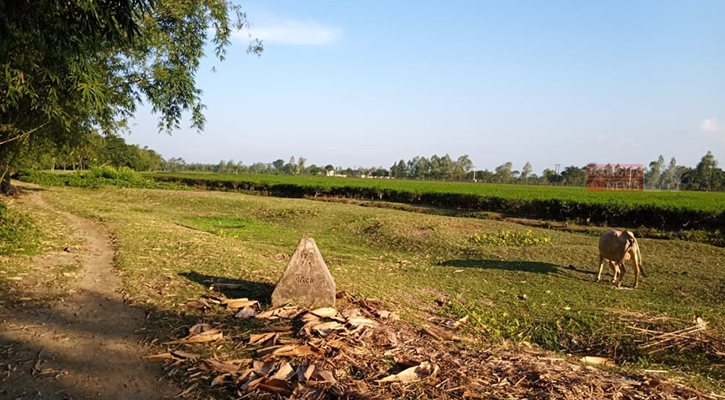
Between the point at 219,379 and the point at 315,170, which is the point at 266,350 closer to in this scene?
the point at 219,379

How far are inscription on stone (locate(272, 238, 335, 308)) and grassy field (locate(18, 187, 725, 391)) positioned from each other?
607 millimetres

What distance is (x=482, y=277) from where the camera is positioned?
32.9ft

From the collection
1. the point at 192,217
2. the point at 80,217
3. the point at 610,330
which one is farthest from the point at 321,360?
the point at 192,217

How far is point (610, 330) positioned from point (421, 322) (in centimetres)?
→ 283

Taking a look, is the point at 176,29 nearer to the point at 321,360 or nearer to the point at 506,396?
the point at 321,360

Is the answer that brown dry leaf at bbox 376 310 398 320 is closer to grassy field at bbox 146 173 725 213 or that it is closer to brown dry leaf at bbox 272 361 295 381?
brown dry leaf at bbox 272 361 295 381

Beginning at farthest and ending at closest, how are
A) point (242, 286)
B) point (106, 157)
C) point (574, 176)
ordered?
point (574, 176)
point (106, 157)
point (242, 286)

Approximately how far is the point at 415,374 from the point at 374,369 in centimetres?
38

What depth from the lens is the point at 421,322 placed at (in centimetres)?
627

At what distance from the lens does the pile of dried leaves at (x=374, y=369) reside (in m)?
3.70

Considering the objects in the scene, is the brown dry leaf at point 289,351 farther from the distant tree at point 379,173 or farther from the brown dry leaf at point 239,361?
the distant tree at point 379,173

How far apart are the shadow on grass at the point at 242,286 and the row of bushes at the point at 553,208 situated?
58.7 ft

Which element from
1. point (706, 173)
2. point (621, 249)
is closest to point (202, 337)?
point (621, 249)

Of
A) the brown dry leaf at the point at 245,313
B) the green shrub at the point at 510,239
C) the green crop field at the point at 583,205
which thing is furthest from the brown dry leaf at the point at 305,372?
the green crop field at the point at 583,205
